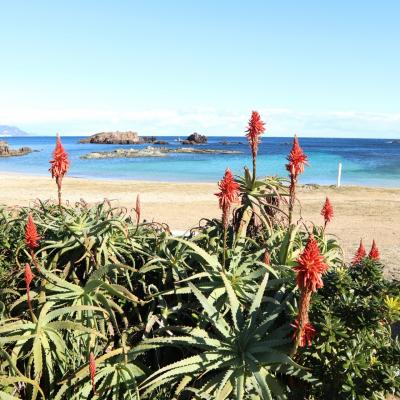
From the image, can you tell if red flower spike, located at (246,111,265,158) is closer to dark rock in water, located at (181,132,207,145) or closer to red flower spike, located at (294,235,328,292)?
red flower spike, located at (294,235,328,292)

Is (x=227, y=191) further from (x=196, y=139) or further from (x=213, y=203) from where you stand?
(x=196, y=139)

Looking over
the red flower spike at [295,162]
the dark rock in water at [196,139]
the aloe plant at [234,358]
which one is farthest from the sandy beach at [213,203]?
the dark rock in water at [196,139]

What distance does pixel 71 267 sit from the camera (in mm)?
3416

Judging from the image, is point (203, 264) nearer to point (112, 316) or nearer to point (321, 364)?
point (112, 316)

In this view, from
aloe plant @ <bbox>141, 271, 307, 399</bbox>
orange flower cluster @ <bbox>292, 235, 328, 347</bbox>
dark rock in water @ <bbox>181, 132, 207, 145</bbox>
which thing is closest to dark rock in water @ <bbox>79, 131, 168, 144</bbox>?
dark rock in water @ <bbox>181, 132, 207, 145</bbox>

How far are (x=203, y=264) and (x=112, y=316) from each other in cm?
75

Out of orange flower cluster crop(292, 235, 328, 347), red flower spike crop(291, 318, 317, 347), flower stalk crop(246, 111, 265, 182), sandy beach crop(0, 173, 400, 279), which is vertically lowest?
sandy beach crop(0, 173, 400, 279)

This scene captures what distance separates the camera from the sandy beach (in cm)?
1147

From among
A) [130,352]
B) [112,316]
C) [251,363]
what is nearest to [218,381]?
[251,363]

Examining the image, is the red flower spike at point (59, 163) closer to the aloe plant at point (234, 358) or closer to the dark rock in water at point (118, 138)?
the aloe plant at point (234, 358)

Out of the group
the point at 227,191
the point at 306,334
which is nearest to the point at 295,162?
the point at 227,191

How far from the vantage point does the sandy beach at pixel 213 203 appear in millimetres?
11473

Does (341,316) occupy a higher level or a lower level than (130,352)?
higher

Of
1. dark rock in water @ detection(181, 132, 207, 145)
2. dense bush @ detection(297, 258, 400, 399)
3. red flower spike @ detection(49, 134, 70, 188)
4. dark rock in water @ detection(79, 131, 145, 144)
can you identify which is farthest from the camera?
dark rock in water @ detection(79, 131, 145, 144)
